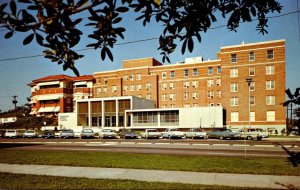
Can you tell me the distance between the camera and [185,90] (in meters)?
67.3

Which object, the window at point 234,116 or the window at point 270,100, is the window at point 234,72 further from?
the window at point 234,116

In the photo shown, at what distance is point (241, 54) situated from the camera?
184ft

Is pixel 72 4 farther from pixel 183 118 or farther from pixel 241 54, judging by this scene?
pixel 241 54

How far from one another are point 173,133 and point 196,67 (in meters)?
30.5

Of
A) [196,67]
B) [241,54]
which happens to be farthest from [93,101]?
[241,54]

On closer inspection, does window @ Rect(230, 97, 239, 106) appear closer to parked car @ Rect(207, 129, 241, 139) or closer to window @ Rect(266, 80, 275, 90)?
window @ Rect(266, 80, 275, 90)

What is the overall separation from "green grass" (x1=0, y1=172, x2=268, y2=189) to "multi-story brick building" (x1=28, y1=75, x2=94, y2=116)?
67.7 metres

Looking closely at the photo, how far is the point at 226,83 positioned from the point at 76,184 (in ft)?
170

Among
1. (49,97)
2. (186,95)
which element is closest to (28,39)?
(186,95)

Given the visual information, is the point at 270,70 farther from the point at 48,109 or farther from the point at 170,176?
the point at 48,109

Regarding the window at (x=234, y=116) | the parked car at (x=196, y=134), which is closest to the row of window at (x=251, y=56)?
the window at (x=234, y=116)

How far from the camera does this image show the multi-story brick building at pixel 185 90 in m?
53.5

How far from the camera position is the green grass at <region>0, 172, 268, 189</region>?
8852 millimetres

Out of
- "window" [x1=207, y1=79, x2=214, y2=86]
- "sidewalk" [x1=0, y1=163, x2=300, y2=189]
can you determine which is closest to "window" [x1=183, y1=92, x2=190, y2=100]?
"window" [x1=207, y1=79, x2=214, y2=86]
